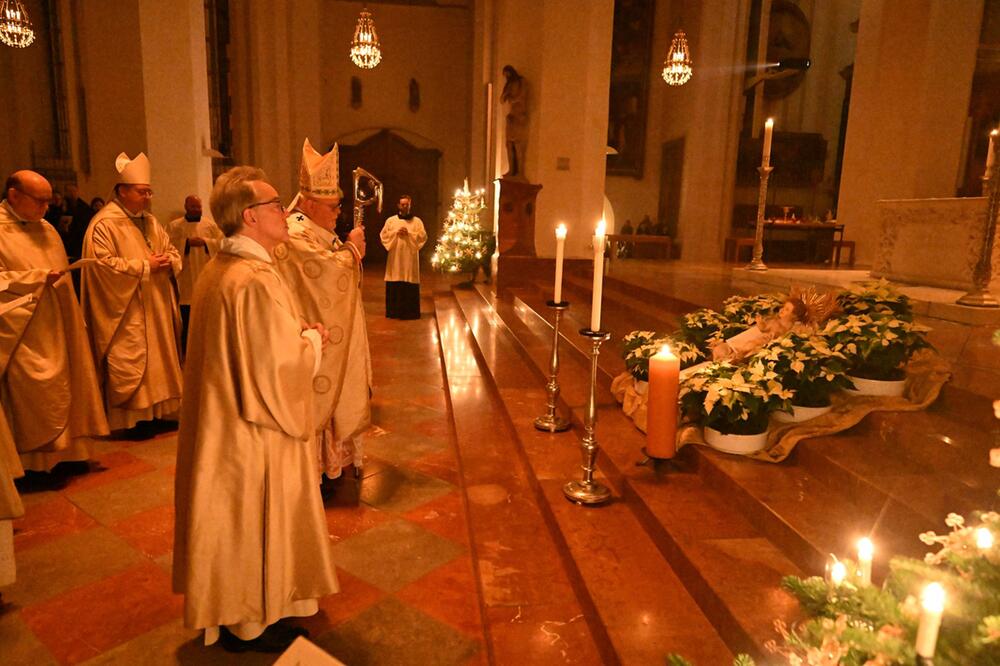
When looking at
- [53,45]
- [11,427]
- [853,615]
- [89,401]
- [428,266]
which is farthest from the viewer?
[428,266]

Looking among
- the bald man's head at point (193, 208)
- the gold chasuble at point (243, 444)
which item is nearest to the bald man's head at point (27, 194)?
the gold chasuble at point (243, 444)

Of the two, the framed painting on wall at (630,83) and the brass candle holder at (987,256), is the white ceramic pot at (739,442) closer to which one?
the brass candle holder at (987,256)

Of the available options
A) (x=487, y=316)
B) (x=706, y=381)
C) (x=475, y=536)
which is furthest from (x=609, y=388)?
(x=487, y=316)

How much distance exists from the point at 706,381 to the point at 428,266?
14.2 metres

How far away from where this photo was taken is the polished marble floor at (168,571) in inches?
Result: 88.6

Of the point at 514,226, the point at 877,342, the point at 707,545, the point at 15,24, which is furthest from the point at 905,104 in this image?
the point at 15,24

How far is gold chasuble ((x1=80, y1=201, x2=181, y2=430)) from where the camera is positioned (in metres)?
4.18

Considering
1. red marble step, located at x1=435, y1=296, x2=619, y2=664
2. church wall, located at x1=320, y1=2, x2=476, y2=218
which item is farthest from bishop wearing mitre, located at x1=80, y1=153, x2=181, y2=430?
church wall, located at x1=320, y1=2, x2=476, y2=218

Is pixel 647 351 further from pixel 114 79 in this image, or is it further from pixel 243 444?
pixel 114 79

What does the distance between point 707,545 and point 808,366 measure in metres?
1.01

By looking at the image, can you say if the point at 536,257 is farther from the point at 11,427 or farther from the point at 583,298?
the point at 11,427

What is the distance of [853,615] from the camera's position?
1.19m

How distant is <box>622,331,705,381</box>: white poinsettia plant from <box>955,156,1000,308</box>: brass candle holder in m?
1.53

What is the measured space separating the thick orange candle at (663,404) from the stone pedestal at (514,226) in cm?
662
